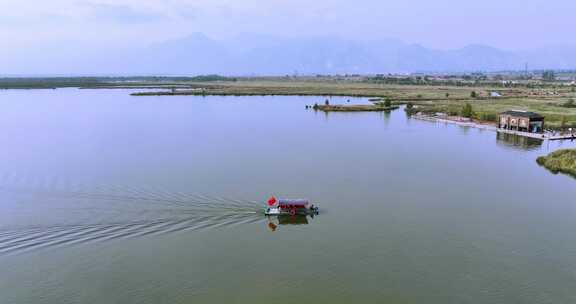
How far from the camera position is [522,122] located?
138 ft

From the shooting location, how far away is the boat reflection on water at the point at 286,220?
1883 centimetres

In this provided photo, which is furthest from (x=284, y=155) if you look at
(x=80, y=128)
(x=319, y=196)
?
(x=80, y=128)

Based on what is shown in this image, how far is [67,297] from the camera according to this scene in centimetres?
1319

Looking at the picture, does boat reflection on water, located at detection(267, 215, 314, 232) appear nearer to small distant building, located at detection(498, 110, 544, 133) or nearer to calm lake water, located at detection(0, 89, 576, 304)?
calm lake water, located at detection(0, 89, 576, 304)

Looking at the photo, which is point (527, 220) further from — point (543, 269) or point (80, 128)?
point (80, 128)

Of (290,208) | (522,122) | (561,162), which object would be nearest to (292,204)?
(290,208)

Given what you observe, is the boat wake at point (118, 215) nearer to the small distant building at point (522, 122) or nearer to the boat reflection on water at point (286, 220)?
the boat reflection on water at point (286, 220)

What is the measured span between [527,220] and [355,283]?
31.4 feet

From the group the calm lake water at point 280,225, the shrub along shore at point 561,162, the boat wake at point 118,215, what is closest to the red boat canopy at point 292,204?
the calm lake water at point 280,225

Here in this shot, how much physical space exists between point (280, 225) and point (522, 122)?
3279 cm

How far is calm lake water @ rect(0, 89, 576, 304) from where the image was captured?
45.5 feet

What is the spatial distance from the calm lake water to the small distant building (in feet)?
22.9

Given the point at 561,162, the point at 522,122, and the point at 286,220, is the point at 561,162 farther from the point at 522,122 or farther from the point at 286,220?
the point at 286,220

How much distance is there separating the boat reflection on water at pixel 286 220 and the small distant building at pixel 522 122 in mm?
31140
